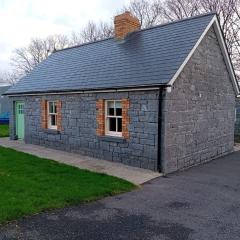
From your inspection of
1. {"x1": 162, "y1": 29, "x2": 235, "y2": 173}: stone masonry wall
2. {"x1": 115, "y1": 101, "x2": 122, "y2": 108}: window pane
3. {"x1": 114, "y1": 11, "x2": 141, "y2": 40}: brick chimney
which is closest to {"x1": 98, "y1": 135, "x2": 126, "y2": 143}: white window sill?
{"x1": 115, "y1": 101, "x2": 122, "y2": 108}: window pane

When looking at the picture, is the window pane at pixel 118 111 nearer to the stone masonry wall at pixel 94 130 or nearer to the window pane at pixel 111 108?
the window pane at pixel 111 108

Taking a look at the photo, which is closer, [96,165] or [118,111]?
[96,165]

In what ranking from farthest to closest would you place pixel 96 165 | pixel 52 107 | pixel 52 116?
pixel 52 116
pixel 52 107
pixel 96 165

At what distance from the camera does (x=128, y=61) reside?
43.2ft

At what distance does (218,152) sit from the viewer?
14.7 metres

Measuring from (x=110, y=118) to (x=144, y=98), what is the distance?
82.0 inches

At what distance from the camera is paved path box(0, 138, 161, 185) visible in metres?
10.4

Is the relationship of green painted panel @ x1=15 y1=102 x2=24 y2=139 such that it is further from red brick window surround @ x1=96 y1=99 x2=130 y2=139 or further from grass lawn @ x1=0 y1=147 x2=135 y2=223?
red brick window surround @ x1=96 y1=99 x2=130 y2=139

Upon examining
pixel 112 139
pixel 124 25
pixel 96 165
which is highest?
Answer: pixel 124 25

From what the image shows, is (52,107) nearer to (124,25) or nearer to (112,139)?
(112,139)

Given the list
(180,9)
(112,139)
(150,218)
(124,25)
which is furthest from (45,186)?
(180,9)

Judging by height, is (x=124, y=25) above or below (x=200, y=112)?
above

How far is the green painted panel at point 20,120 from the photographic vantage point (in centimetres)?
1847

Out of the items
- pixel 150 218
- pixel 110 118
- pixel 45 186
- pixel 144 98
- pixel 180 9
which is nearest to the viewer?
pixel 150 218
